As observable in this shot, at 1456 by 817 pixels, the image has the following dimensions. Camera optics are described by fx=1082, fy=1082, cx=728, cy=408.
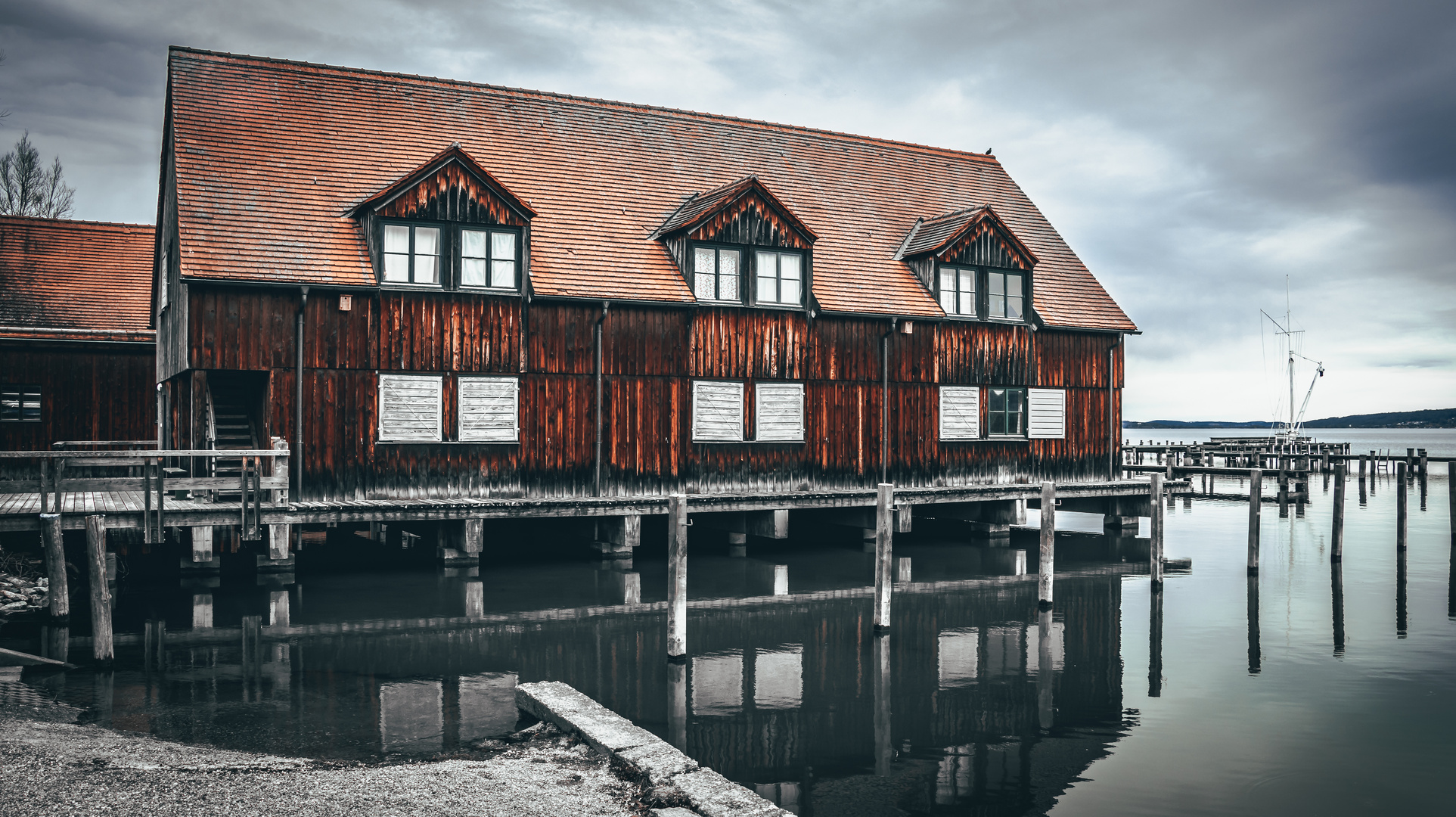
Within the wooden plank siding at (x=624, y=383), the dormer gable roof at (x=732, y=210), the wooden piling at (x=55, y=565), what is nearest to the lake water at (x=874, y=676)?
the wooden piling at (x=55, y=565)

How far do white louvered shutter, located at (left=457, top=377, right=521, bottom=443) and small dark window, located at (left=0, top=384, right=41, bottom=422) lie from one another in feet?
40.5

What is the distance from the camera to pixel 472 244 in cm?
2198

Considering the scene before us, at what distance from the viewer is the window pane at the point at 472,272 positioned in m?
21.9

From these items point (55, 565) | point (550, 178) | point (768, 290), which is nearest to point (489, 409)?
point (550, 178)

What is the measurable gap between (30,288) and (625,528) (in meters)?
17.8

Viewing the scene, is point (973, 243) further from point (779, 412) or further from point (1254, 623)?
point (1254, 623)

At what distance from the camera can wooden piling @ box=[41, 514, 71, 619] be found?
15203mm

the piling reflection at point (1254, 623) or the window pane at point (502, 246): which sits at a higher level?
the window pane at point (502, 246)

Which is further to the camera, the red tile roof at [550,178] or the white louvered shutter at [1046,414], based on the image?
the white louvered shutter at [1046,414]

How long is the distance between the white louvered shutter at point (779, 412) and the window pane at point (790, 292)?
1951 mm

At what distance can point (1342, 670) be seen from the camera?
16172 mm

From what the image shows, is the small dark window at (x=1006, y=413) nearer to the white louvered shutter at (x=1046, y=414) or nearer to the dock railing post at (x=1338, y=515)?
the white louvered shutter at (x=1046, y=414)

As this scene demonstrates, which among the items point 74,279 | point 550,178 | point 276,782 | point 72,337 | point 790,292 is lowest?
point 276,782

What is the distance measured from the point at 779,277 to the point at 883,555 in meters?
9.82
